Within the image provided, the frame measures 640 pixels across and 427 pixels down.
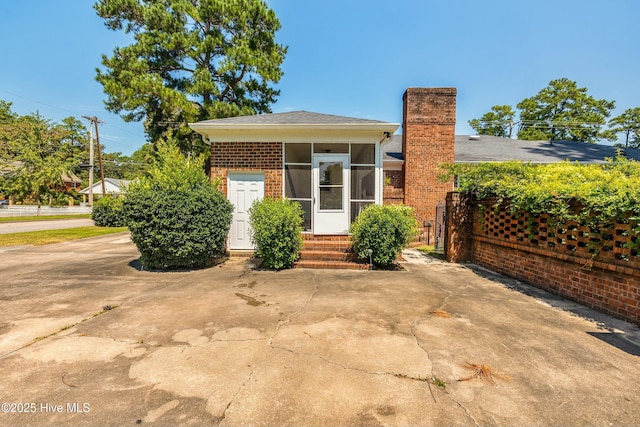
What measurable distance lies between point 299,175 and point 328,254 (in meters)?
2.48

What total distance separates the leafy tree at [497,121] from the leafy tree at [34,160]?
48077mm

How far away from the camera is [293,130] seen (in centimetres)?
734

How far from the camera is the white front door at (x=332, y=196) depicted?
7676 millimetres

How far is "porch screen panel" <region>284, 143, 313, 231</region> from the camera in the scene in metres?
7.71

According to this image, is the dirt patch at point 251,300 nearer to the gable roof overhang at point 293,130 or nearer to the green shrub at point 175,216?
the green shrub at point 175,216

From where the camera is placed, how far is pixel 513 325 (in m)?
3.48

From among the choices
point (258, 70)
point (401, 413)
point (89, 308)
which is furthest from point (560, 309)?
point (258, 70)

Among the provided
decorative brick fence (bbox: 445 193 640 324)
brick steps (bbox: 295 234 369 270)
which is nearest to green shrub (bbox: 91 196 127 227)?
brick steps (bbox: 295 234 369 270)

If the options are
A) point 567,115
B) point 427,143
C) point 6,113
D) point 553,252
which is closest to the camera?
point 553,252

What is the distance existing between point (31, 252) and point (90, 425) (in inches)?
410

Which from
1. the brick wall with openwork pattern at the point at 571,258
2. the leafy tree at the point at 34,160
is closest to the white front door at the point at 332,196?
the brick wall with openwork pattern at the point at 571,258

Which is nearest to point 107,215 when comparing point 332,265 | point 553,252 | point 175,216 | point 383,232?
point 175,216

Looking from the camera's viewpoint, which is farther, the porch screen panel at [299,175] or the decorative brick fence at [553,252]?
the porch screen panel at [299,175]

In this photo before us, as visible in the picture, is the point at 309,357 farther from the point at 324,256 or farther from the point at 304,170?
the point at 304,170
